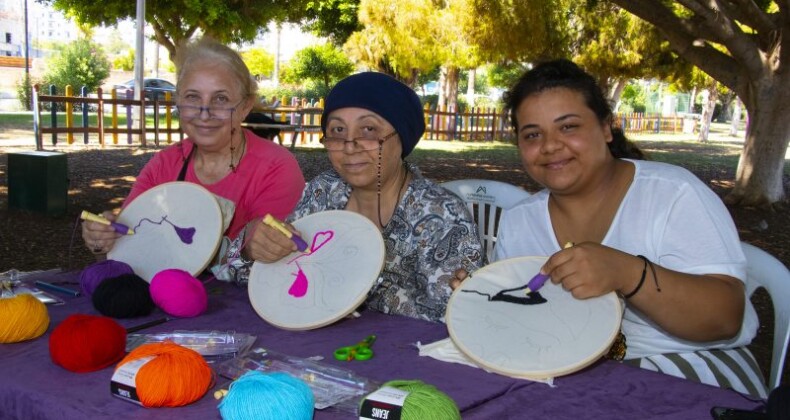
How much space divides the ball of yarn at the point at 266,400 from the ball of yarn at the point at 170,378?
0.14 m

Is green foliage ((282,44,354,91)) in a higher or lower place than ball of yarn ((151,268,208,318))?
higher

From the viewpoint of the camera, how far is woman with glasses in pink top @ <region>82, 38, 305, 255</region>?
279 cm

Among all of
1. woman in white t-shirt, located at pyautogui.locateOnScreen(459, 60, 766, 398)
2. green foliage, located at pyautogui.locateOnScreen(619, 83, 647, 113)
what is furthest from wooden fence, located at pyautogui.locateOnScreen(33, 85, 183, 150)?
green foliage, located at pyautogui.locateOnScreen(619, 83, 647, 113)

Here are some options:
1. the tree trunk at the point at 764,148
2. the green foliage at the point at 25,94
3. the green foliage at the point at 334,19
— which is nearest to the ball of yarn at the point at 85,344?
the tree trunk at the point at 764,148

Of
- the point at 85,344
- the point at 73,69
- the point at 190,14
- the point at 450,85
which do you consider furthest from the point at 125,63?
the point at 85,344

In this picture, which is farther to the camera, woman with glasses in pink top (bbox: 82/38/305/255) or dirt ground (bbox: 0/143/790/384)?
dirt ground (bbox: 0/143/790/384)

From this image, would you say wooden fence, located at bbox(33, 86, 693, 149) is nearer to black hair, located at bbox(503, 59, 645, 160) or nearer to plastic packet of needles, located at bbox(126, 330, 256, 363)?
black hair, located at bbox(503, 59, 645, 160)

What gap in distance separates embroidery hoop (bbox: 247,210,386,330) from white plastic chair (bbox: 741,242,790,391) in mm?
1235

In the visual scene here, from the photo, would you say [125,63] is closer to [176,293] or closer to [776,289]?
[176,293]

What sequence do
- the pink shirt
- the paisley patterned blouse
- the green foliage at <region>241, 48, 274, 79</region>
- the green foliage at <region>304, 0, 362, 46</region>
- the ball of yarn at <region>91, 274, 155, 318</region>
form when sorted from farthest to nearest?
1. the green foliage at <region>241, 48, 274, 79</region>
2. the green foliage at <region>304, 0, 362, 46</region>
3. the pink shirt
4. the paisley patterned blouse
5. the ball of yarn at <region>91, 274, 155, 318</region>

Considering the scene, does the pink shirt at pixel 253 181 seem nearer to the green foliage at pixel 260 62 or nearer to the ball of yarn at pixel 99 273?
the ball of yarn at pixel 99 273

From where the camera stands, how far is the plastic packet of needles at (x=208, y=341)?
167 cm

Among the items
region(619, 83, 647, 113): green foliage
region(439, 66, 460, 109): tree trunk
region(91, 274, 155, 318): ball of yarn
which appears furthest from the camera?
region(619, 83, 647, 113): green foliage

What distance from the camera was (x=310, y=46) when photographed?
3297 centimetres
